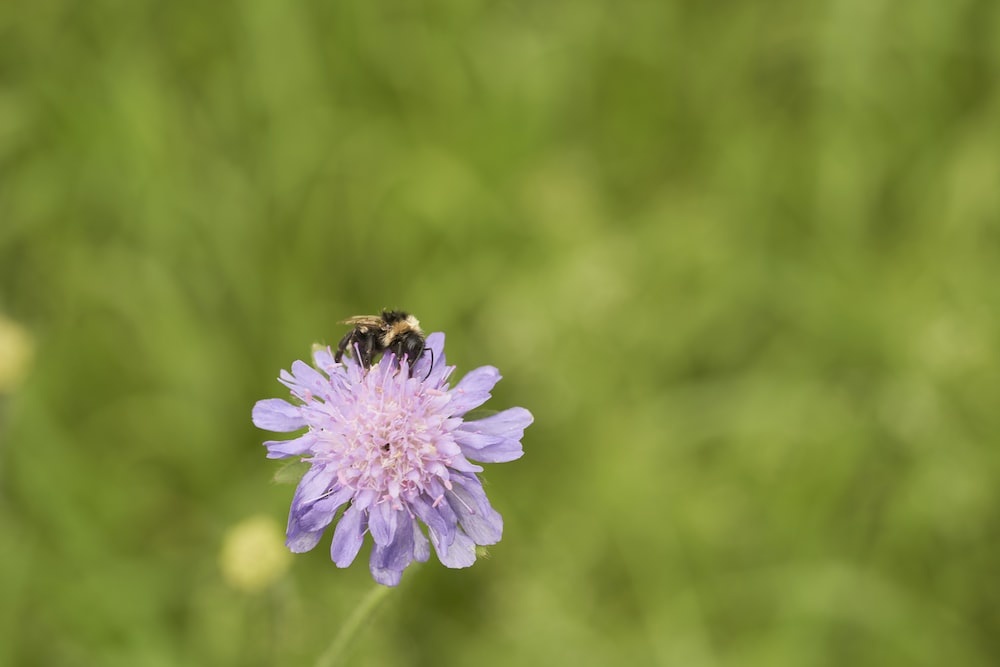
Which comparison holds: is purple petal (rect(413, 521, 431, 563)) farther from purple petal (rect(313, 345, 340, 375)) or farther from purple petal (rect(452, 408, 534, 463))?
purple petal (rect(313, 345, 340, 375))

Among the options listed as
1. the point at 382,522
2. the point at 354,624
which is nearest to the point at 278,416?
the point at 382,522

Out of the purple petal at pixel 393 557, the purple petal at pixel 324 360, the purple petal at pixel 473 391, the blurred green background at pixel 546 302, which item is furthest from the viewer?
the blurred green background at pixel 546 302

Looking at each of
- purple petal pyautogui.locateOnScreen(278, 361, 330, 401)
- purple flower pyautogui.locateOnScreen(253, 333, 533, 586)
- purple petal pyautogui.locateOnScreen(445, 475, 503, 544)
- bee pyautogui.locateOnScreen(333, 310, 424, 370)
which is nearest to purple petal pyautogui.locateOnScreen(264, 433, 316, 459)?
purple flower pyautogui.locateOnScreen(253, 333, 533, 586)

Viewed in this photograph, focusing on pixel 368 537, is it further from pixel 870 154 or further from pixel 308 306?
pixel 870 154

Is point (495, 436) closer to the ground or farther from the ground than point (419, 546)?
farther from the ground

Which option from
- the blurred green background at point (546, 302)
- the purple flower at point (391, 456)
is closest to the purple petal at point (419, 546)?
the purple flower at point (391, 456)

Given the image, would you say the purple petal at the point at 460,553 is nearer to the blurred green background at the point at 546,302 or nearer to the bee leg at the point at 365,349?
the bee leg at the point at 365,349

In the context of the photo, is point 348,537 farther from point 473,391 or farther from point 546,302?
point 546,302
